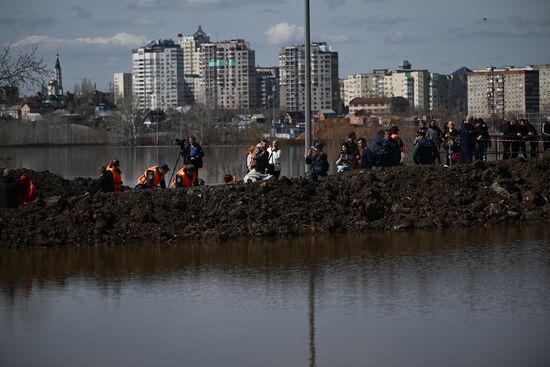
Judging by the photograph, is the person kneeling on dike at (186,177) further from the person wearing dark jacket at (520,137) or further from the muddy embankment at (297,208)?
the person wearing dark jacket at (520,137)

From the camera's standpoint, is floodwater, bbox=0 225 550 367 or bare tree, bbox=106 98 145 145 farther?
bare tree, bbox=106 98 145 145

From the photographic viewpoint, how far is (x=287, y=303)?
612 inches

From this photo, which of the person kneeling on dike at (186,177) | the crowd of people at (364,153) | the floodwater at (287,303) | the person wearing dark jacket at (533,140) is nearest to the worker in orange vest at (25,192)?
the crowd of people at (364,153)

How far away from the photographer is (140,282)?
17750 mm

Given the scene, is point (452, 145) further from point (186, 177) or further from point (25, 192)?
point (25, 192)

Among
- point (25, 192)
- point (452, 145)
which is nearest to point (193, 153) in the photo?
point (25, 192)

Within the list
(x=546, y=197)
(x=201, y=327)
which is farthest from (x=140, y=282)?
(x=546, y=197)

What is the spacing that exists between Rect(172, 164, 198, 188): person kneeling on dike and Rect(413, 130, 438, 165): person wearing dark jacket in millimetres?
6184

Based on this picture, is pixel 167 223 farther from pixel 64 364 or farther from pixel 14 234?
pixel 64 364

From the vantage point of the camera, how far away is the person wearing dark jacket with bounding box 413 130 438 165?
92.1ft

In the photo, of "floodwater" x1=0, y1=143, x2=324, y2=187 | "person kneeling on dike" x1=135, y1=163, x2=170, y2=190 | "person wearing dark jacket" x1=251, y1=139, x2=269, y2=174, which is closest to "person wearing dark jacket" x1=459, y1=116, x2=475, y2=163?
"person wearing dark jacket" x1=251, y1=139, x2=269, y2=174

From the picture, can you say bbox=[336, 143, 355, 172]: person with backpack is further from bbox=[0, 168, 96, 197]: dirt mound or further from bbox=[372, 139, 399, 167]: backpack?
bbox=[0, 168, 96, 197]: dirt mound

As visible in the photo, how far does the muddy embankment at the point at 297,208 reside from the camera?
22094 millimetres

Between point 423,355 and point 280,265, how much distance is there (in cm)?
669
